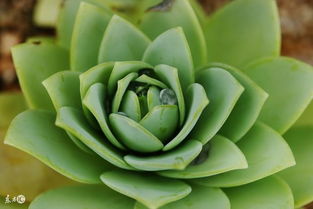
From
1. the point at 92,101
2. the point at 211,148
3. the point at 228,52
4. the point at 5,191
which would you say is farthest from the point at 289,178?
the point at 5,191

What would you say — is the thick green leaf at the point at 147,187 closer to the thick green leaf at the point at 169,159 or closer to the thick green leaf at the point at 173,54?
the thick green leaf at the point at 169,159

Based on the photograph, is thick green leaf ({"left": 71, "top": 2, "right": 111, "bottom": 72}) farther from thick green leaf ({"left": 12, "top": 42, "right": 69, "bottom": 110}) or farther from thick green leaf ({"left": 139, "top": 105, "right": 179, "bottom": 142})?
thick green leaf ({"left": 139, "top": 105, "right": 179, "bottom": 142})

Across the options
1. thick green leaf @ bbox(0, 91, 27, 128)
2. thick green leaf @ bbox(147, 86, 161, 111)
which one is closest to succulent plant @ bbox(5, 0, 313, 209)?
thick green leaf @ bbox(147, 86, 161, 111)

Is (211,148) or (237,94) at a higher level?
(237,94)

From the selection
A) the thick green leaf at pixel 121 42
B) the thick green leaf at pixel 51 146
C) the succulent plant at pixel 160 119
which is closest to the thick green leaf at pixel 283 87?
the succulent plant at pixel 160 119

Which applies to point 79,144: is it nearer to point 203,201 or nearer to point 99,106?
point 99,106

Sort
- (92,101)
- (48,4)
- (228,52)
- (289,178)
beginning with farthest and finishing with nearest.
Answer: (48,4), (228,52), (289,178), (92,101)

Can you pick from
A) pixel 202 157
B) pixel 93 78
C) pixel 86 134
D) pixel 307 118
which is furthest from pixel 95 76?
pixel 307 118

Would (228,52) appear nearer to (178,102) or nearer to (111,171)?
(178,102)
